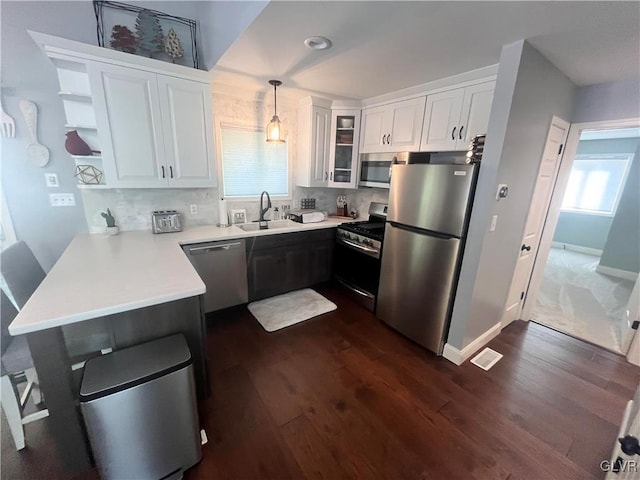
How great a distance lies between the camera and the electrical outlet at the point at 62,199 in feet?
7.33

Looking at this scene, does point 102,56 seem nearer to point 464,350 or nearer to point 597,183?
point 464,350

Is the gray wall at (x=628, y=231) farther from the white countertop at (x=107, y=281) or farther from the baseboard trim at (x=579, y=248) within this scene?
the white countertop at (x=107, y=281)

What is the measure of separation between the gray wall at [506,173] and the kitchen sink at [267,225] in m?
2.01

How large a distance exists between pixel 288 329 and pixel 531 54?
2936 millimetres

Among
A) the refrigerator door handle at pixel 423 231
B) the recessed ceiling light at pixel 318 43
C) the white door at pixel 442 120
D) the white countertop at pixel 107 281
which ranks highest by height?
the recessed ceiling light at pixel 318 43

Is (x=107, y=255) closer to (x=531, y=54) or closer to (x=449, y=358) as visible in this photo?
Result: (x=449, y=358)

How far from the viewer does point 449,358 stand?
89.9 inches

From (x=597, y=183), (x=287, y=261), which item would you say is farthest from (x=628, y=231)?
(x=287, y=261)

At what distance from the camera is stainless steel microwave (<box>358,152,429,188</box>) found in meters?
2.80

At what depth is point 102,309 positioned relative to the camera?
1142 millimetres

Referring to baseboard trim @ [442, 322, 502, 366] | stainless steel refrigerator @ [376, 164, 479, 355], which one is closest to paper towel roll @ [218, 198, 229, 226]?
stainless steel refrigerator @ [376, 164, 479, 355]

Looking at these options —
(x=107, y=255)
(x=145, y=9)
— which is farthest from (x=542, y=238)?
(x=145, y=9)

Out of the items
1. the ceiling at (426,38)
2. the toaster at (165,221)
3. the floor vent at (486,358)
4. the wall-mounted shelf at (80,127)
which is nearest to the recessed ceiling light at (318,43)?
the ceiling at (426,38)

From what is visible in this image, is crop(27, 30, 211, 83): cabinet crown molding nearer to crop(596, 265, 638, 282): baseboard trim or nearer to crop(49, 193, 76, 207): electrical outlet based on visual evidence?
crop(49, 193, 76, 207): electrical outlet
